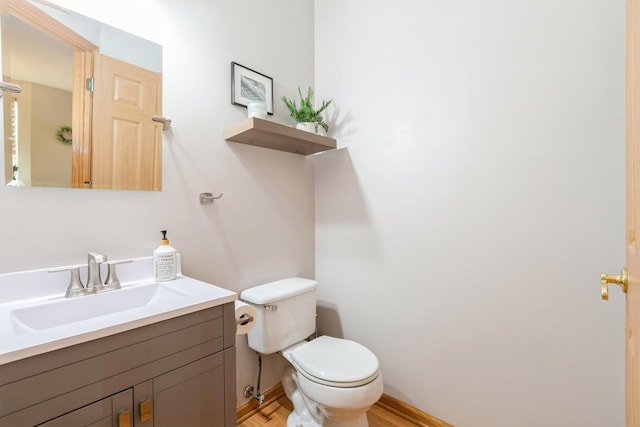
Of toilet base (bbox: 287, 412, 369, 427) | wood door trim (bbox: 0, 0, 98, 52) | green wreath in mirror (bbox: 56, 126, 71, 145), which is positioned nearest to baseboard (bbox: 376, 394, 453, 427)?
toilet base (bbox: 287, 412, 369, 427)

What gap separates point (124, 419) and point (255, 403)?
100 centimetres

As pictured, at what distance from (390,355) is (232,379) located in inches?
38.6

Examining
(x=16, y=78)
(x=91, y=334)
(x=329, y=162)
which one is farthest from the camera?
(x=329, y=162)

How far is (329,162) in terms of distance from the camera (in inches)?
72.0

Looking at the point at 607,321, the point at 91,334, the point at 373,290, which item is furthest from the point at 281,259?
the point at 607,321

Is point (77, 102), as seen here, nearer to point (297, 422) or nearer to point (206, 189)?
point (206, 189)

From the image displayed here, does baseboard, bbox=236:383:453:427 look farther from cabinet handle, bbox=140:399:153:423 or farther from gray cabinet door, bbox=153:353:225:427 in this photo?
cabinet handle, bbox=140:399:153:423

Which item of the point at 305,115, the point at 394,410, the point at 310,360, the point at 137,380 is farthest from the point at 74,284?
the point at 394,410

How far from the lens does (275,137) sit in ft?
4.68

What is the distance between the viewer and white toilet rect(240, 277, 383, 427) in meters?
1.15

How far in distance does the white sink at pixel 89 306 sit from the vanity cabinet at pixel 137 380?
0.11 meters

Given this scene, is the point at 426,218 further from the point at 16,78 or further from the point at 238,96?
the point at 16,78

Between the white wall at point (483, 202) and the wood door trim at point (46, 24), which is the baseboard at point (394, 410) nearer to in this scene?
the white wall at point (483, 202)

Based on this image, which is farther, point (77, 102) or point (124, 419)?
point (77, 102)
